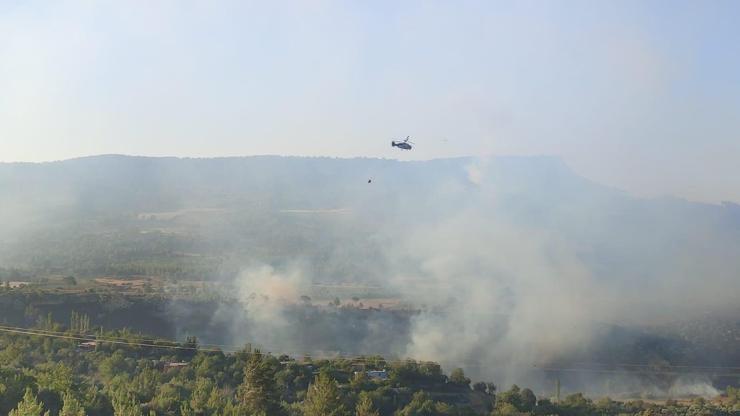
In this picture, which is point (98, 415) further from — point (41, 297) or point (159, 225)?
point (159, 225)

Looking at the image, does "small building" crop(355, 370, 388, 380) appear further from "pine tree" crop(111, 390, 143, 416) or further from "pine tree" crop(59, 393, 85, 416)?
"pine tree" crop(59, 393, 85, 416)

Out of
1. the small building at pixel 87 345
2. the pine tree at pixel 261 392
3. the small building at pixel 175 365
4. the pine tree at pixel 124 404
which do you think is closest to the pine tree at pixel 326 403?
the pine tree at pixel 261 392

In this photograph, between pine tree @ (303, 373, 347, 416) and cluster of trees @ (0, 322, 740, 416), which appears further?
cluster of trees @ (0, 322, 740, 416)

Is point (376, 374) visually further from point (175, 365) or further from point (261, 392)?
point (261, 392)

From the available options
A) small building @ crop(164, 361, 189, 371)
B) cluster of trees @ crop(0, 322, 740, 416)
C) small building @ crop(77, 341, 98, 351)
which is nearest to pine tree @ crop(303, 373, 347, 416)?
cluster of trees @ crop(0, 322, 740, 416)

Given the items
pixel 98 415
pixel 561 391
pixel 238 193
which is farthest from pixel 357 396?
pixel 238 193

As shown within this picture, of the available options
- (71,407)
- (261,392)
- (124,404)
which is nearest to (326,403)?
(261,392)

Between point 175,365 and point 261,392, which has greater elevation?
point 261,392
